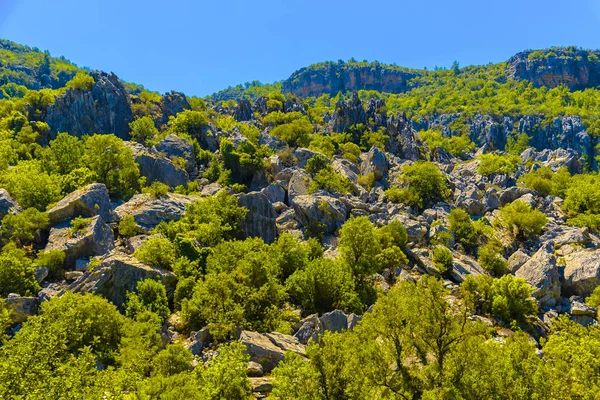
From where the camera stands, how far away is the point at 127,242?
5275 centimetres

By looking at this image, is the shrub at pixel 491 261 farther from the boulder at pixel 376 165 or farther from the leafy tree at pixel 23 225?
the leafy tree at pixel 23 225

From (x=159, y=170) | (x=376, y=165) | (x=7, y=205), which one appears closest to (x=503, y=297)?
(x=376, y=165)

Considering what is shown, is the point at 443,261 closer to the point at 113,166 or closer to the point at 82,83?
the point at 113,166

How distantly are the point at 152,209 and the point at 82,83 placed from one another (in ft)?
176

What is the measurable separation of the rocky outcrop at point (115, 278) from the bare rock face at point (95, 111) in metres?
57.2

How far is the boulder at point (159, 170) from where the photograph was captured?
237 ft

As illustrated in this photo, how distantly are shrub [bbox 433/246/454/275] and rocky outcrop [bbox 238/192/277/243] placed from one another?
2359cm

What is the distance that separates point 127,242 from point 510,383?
4628cm

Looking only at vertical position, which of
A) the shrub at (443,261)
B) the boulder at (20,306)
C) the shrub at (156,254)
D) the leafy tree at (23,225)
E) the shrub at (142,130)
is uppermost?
the shrub at (142,130)

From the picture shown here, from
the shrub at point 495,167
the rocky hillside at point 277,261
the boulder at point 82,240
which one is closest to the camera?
the rocky hillside at point 277,261

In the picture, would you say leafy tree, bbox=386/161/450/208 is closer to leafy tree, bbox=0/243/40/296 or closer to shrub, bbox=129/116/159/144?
leafy tree, bbox=0/243/40/296

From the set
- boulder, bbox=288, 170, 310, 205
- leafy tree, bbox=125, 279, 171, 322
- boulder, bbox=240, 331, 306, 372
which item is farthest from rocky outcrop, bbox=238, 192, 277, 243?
boulder, bbox=240, 331, 306, 372

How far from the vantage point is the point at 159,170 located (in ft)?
238

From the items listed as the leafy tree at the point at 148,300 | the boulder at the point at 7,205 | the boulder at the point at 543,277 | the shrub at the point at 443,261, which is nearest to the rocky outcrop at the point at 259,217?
the leafy tree at the point at 148,300
